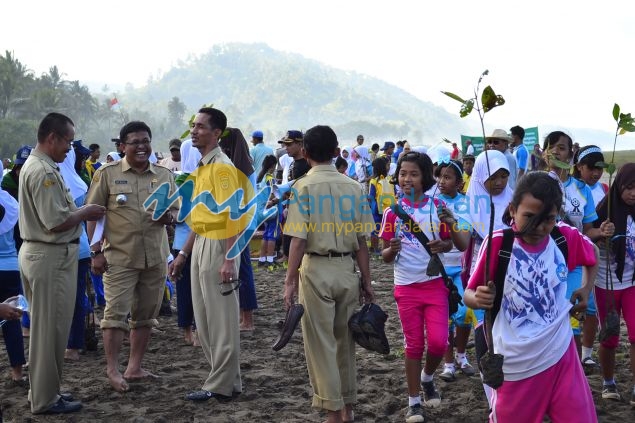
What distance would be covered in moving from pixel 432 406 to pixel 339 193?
1.71 meters

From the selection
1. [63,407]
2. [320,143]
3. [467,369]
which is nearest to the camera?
[320,143]

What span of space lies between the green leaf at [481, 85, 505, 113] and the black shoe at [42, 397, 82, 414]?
3726 millimetres

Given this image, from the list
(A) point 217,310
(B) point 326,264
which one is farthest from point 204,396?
(B) point 326,264

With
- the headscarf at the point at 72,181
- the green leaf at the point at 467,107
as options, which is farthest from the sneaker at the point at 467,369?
the headscarf at the point at 72,181

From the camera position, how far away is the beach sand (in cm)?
465

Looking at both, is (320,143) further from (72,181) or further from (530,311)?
(72,181)

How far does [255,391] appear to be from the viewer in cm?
518

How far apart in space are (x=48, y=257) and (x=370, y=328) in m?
2.32

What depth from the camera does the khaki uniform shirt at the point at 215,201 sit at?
4898 mm

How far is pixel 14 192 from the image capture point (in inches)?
243

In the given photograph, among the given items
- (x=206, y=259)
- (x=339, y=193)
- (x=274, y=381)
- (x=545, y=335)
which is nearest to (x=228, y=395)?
(x=274, y=381)

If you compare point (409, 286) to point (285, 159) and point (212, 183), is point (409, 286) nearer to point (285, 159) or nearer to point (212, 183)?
point (212, 183)

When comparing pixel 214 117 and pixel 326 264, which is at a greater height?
pixel 214 117

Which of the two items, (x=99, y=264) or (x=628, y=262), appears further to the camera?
(x=99, y=264)
